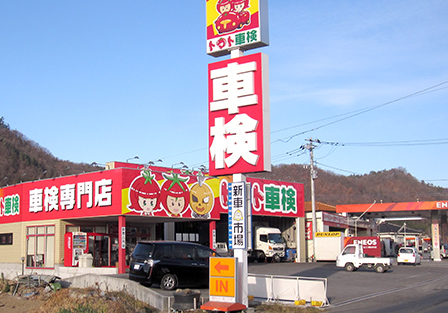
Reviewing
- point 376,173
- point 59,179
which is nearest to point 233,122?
point 59,179

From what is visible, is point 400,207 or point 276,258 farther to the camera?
point 400,207

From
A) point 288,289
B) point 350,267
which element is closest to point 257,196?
point 350,267

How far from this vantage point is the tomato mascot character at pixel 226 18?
699 inches

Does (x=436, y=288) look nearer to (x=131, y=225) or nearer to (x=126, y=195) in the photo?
(x=126, y=195)

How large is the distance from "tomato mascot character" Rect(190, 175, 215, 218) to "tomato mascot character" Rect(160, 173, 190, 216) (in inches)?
20.8

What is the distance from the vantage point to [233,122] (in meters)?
17.3

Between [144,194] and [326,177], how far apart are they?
11413 centimetres

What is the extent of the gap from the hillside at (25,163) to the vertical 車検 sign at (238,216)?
76.8 metres

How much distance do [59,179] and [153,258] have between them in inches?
617

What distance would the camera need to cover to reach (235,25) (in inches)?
698

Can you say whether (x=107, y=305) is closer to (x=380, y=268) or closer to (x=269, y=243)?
(x=380, y=268)

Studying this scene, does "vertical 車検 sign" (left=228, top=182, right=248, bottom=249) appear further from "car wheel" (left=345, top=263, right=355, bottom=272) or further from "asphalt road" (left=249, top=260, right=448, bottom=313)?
"car wheel" (left=345, top=263, right=355, bottom=272)

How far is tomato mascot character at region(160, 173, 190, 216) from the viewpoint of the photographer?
31127 mm

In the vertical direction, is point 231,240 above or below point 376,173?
below
